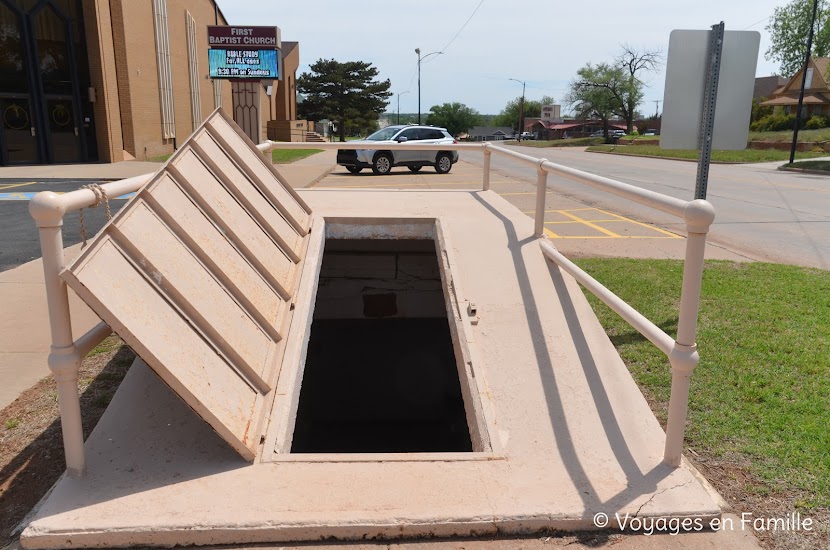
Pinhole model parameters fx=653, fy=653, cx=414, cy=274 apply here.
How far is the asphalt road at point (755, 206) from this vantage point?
10.6m

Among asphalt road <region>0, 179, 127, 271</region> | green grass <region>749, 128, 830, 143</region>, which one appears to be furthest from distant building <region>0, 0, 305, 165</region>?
green grass <region>749, 128, 830, 143</region>

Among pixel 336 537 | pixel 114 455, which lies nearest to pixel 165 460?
pixel 114 455

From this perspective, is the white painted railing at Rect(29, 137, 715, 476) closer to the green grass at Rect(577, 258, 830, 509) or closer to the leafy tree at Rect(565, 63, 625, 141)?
the green grass at Rect(577, 258, 830, 509)

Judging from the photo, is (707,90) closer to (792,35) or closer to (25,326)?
(25,326)

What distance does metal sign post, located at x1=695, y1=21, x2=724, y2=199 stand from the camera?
4.49 metres

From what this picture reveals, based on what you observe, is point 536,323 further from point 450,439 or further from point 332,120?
point 332,120

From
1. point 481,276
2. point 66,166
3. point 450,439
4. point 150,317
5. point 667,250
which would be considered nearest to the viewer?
point 150,317

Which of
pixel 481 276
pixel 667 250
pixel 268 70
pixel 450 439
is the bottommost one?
pixel 450 439

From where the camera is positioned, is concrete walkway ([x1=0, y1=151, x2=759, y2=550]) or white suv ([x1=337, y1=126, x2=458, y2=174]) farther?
white suv ([x1=337, y1=126, x2=458, y2=174])

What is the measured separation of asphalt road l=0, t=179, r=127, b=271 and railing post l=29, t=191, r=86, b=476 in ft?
20.5

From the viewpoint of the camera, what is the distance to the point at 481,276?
4.68 m

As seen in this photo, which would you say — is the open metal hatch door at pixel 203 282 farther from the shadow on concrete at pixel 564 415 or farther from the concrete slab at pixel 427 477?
the shadow on concrete at pixel 564 415

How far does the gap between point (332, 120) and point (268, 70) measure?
55918 millimetres

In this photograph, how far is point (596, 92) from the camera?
85.6 metres
